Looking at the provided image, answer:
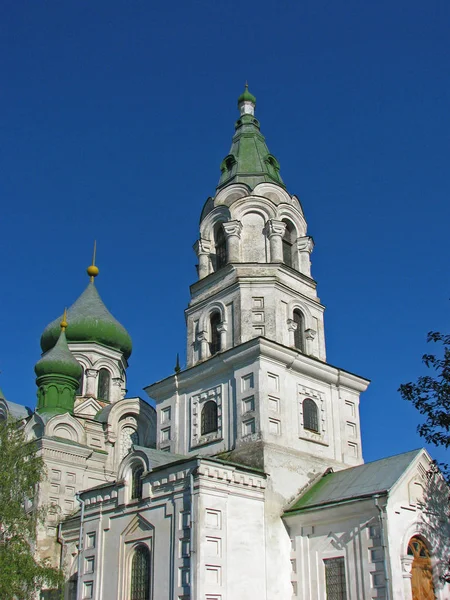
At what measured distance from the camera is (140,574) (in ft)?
58.1

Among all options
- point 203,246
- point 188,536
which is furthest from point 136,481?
point 203,246

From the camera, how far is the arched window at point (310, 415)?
2070 centimetres

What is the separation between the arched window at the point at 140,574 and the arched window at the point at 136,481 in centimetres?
131

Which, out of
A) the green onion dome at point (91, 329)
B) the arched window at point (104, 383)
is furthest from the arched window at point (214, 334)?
the green onion dome at point (91, 329)

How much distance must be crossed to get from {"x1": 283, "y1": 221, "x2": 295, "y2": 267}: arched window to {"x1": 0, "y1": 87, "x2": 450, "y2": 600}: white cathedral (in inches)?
1.5

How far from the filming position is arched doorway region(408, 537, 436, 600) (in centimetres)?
1641

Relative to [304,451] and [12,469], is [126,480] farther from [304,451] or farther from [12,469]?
[304,451]

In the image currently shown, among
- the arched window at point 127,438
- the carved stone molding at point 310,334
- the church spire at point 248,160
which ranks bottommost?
the arched window at point 127,438

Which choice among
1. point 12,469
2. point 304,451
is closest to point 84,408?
point 12,469

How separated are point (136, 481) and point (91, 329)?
49.1 feet

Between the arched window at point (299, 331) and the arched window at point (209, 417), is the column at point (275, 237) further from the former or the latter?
the arched window at point (209, 417)

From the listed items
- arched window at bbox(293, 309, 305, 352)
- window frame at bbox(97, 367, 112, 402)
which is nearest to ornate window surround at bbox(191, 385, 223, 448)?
arched window at bbox(293, 309, 305, 352)

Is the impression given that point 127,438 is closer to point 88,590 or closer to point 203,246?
point 203,246

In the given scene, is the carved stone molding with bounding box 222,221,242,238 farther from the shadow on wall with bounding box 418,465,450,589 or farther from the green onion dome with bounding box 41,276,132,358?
the green onion dome with bounding box 41,276,132,358
